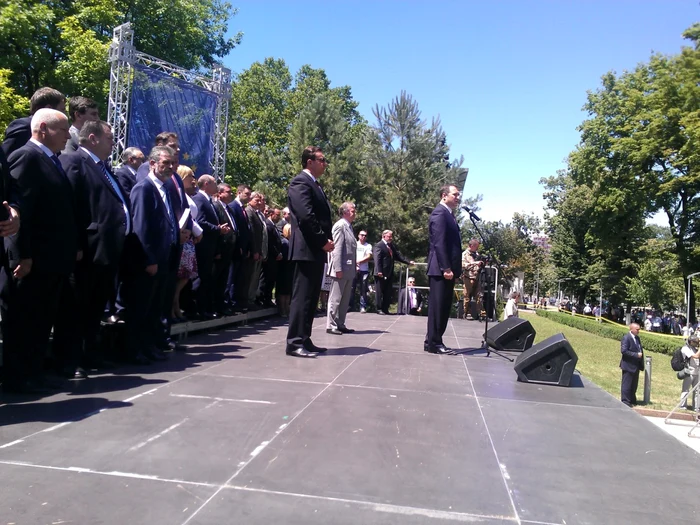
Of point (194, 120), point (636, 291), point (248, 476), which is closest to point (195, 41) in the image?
point (194, 120)

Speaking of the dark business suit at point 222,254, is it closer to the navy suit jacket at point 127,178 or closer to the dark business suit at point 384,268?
the navy suit jacket at point 127,178

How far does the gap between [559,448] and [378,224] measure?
899 inches

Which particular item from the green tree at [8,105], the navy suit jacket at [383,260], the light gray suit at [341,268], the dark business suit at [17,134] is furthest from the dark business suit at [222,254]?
the green tree at [8,105]

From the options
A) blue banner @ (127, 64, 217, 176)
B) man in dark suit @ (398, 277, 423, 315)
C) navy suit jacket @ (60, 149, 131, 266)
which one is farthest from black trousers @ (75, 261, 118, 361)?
blue banner @ (127, 64, 217, 176)

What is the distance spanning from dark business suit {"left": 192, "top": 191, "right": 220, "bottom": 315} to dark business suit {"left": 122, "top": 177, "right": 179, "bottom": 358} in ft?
4.91

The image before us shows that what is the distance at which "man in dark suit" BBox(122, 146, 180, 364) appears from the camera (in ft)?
16.8

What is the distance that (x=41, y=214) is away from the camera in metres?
3.99

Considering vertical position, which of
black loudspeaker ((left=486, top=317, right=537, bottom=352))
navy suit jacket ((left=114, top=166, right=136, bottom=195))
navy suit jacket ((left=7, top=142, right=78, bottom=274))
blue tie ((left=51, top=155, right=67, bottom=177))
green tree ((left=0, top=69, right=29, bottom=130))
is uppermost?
green tree ((left=0, top=69, right=29, bottom=130))

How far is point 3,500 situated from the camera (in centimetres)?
233

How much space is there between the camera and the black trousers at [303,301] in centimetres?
598

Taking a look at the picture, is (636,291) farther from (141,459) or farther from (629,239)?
(141,459)

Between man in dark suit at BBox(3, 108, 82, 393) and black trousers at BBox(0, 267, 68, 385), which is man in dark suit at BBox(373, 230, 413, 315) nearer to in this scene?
man in dark suit at BBox(3, 108, 82, 393)

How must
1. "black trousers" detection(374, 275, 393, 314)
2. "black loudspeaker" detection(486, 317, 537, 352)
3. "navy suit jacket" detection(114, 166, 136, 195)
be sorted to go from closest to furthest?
"navy suit jacket" detection(114, 166, 136, 195), "black loudspeaker" detection(486, 317, 537, 352), "black trousers" detection(374, 275, 393, 314)

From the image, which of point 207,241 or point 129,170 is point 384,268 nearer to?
point 207,241
